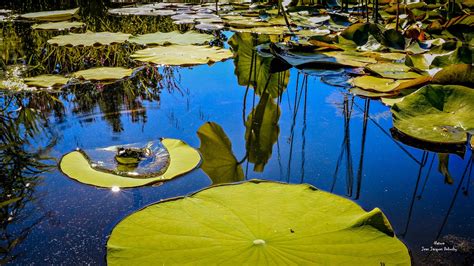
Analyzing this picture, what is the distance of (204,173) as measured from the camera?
4.25 ft

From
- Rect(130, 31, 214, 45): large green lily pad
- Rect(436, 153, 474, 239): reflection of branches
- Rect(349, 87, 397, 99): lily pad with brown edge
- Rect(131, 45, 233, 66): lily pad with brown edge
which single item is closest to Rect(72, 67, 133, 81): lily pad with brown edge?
Rect(131, 45, 233, 66): lily pad with brown edge

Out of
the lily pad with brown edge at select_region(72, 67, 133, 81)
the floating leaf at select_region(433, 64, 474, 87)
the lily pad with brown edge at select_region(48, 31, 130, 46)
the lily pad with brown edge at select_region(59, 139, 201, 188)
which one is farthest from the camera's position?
the lily pad with brown edge at select_region(48, 31, 130, 46)

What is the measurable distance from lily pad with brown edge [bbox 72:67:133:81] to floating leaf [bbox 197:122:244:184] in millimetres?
917

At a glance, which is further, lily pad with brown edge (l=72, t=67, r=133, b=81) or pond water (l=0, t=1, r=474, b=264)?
lily pad with brown edge (l=72, t=67, r=133, b=81)

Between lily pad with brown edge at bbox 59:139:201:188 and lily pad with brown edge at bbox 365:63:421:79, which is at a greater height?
lily pad with brown edge at bbox 365:63:421:79

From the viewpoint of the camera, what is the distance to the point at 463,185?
3.95 ft

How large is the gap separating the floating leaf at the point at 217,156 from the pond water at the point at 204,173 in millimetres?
29

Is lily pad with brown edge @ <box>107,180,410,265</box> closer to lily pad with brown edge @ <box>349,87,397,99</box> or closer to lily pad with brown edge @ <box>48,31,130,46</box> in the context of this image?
lily pad with brown edge @ <box>349,87,397,99</box>

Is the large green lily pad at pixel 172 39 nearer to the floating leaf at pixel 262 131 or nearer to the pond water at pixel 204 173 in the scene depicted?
the pond water at pixel 204 173

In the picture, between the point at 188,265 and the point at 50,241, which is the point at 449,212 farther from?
the point at 50,241

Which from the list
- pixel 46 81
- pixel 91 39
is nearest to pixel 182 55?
pixel 46 81

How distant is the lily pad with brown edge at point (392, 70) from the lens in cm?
211

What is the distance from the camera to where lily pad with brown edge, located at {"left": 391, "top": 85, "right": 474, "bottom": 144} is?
4.81 ft

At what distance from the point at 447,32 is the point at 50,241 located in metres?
3.01
